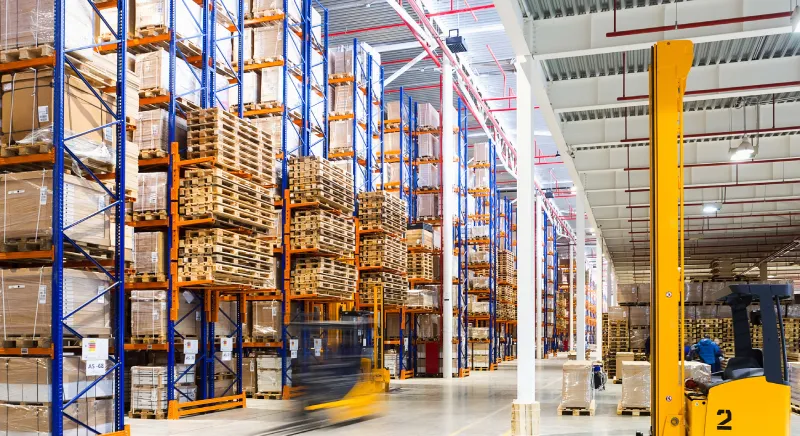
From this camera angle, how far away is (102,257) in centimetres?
1028

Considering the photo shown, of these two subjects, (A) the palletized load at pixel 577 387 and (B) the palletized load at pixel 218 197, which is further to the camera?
(A) the palletized load at pixel 577 387

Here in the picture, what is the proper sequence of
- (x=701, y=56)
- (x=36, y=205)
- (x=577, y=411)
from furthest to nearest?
(x=577, y=411) < (x=701, y=56) < (x=36, y=205)

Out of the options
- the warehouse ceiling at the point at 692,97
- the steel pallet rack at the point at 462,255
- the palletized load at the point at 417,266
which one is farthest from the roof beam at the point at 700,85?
the steel pallet rack at the point at 462,255

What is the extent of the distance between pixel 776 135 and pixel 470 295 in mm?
14011

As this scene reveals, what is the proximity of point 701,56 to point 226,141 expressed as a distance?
290 inches

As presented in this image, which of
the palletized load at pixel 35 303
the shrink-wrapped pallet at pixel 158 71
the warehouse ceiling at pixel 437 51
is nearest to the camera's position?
the palletized load at pixel 35 303

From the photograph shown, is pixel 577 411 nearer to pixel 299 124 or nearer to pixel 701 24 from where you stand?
pixel 701 24

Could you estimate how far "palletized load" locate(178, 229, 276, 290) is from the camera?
12.3 m

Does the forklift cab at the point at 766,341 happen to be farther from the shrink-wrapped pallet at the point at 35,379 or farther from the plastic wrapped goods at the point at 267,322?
the plastic wrapped goods at the point at 267,322

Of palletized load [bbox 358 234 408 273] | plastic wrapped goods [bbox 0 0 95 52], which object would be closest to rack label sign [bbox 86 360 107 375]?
plastic wrapped goods [bbox 0 0 95 52]

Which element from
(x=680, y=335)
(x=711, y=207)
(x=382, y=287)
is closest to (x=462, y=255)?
(x=382, y=287)

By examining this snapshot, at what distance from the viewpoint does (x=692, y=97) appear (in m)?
11.9

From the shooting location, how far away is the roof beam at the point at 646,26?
9.62 m

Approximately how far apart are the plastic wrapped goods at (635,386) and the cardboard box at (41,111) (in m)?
9.12
